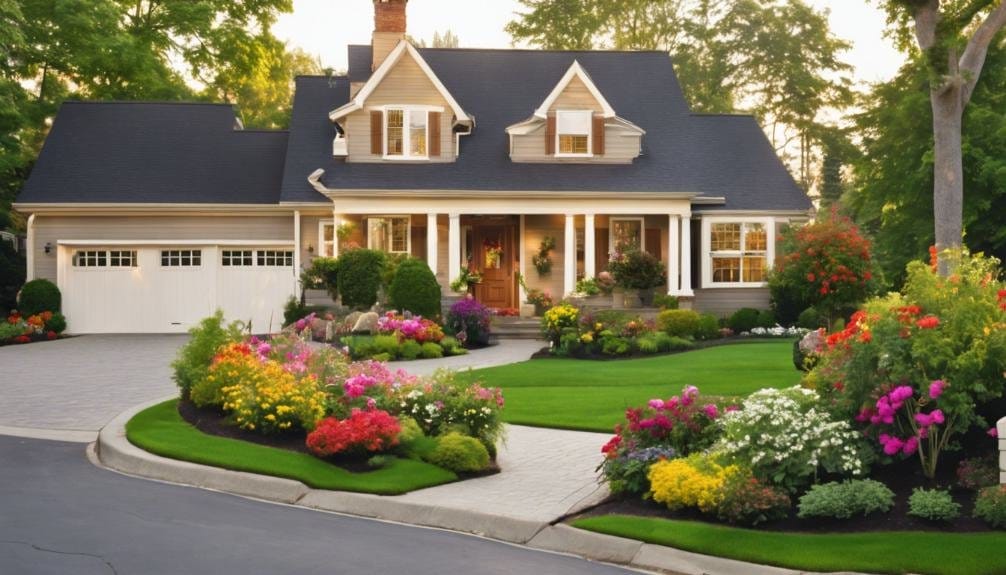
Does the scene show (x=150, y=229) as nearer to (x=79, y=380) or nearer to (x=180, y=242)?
(x=180, y=242)

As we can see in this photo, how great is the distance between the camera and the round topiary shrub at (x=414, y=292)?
81.2ft

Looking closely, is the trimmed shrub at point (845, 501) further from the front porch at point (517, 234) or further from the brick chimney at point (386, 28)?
the brick chimney at point (386, 28)

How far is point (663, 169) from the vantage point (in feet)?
98.6

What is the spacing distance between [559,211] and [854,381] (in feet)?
63.1

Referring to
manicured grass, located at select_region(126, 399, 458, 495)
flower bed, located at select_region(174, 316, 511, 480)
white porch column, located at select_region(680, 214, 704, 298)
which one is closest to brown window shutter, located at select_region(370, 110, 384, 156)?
white porch column, located at select_region(680, 214, 704, 298)

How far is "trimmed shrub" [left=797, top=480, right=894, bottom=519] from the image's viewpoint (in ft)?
28.8

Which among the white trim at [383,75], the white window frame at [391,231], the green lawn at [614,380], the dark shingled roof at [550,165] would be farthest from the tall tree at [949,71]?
the white window frame at [391,231]

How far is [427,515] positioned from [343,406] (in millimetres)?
2884

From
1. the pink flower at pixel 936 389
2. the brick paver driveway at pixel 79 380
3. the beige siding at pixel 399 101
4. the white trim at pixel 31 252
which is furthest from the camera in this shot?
the beige siding at pixel 399 101

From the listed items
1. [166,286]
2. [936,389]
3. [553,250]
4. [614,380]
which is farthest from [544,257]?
[936,389]

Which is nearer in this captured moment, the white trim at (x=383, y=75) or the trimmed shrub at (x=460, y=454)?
the trimmed shrub at (x=460, y=454)

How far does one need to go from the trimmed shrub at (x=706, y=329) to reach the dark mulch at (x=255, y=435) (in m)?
15.3

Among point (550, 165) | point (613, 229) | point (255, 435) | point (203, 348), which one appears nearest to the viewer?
point (255, 435)

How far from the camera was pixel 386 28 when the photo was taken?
3209cm
